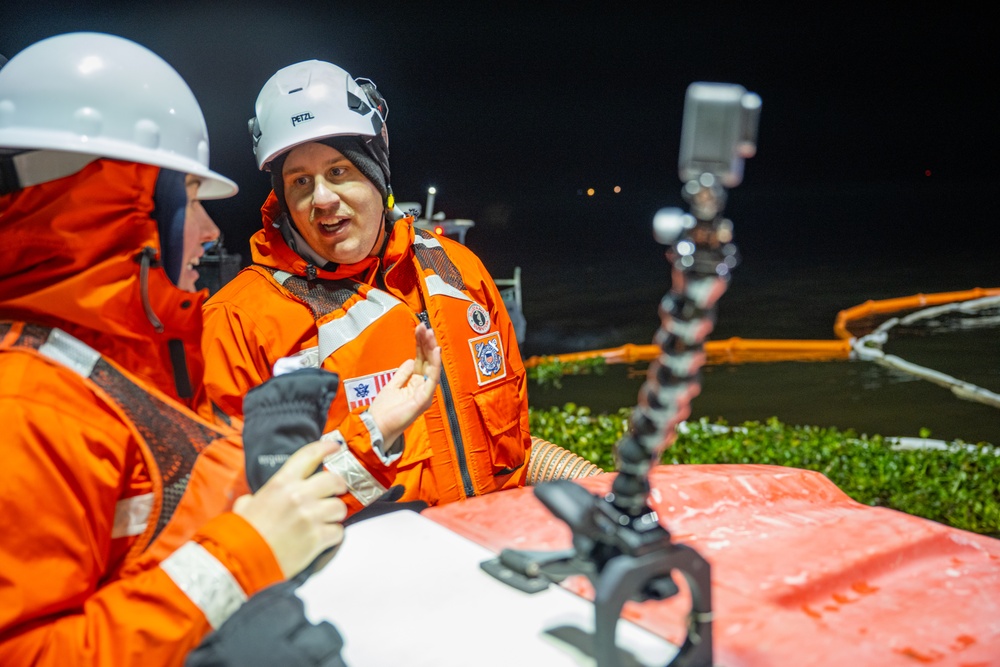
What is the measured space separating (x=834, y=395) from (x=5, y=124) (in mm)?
8319

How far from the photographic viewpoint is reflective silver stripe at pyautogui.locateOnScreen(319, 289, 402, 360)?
255 cm

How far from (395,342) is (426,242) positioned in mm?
529

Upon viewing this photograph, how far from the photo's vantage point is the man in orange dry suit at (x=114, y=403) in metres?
1.19

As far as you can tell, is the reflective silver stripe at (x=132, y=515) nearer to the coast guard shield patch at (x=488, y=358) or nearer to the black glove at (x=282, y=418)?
the black glove at (x=282, y=418)

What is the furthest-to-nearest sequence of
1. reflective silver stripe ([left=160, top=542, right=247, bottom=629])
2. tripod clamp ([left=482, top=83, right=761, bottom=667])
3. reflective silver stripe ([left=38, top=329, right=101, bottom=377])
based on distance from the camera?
reflective silver stripe ([left=38, top=329, right=101, bottom=377])
reflective silver stripe ([left=160, top=542, right=247, bottom=629])
tripod clamp ([left=482, top=83, right=761, bottom=667])

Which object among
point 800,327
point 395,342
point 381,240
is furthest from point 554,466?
point 800,327

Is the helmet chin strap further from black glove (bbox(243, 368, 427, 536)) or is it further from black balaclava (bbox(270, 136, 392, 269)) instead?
black glove (bbox(243, 368, 427, 536))

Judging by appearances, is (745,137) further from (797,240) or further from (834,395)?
(797,240)

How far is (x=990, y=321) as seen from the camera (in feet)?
38.3

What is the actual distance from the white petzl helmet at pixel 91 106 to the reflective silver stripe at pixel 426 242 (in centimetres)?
136

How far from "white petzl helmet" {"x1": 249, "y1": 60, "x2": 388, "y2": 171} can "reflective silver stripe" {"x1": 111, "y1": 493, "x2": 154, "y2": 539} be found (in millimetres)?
1552

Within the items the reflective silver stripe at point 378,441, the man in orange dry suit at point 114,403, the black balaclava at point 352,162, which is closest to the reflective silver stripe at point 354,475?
the reflective silver stripe at point 378,441

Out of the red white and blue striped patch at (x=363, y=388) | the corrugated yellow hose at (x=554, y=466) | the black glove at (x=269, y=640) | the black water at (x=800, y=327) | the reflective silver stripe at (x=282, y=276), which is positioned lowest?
the black water at (x=800, y=327)

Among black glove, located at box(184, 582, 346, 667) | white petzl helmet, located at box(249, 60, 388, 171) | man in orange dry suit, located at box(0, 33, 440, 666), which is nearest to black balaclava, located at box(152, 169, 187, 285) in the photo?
man in orange dry suit, located at box(0, 33, 440, 666)
